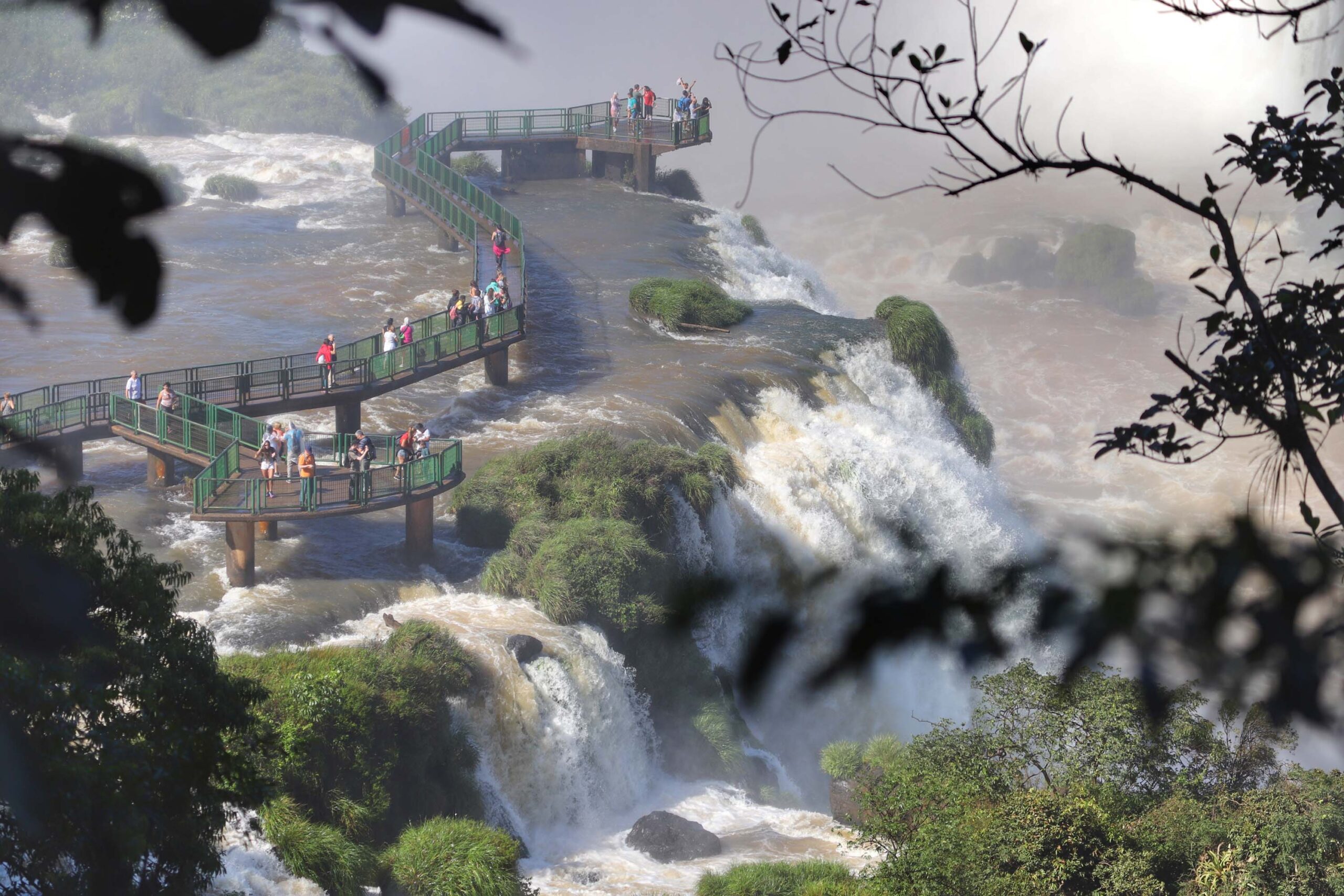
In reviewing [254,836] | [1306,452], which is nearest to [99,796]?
[254,836]

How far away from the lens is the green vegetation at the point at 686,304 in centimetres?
3250

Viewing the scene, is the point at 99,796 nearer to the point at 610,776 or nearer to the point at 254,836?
the point at 254,836

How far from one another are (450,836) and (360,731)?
1522mm

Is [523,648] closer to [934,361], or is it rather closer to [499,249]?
[499,249]

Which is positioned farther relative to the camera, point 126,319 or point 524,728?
point 524,728

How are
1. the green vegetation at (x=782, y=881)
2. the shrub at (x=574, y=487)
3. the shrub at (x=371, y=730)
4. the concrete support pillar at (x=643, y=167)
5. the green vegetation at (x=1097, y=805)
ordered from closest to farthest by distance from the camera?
1. the green vegetation at (x=1097, y=805)
2. the shrub at (x=371, y=730)
3. the green vegetation at (x=782, y=881)
4. the shrub at (x=574, y=487)
5. the concrete support pillar at (x=643, y=167)

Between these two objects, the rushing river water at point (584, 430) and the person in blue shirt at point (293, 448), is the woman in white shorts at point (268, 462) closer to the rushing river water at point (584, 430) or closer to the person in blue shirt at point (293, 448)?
the person in blue shirt at point (293, 448)

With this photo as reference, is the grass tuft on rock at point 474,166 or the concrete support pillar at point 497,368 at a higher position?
the grass tuft on rock at point 474,166

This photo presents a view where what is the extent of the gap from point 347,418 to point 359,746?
9.07 m

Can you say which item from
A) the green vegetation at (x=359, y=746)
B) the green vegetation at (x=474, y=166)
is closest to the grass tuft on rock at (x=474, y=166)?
the green vegetation at (x=474, y=166)

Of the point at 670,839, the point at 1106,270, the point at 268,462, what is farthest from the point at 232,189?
the point at 1106,270

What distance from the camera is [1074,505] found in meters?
44.3

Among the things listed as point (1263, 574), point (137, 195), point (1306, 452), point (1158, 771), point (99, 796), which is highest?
point (137, 195)

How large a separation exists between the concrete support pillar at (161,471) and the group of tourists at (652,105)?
90.5ft
